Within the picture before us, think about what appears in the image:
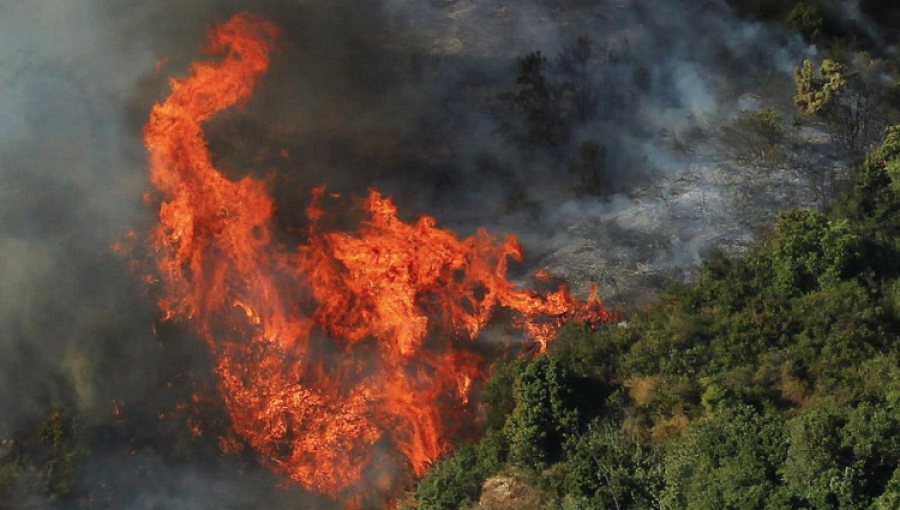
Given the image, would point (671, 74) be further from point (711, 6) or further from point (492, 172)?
point (492, 172)

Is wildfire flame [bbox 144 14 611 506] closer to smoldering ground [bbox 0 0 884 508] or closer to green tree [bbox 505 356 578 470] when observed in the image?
smoldering ground [bbox 0 0 884 508]

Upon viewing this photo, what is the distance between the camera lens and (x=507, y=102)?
4469 centimetres

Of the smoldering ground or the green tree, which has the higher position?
the smoldering ground

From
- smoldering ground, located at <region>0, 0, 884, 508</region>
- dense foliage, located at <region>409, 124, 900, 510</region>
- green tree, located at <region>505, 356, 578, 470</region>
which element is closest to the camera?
dense foliage, located at <region>409, 124, 900, 510</region>

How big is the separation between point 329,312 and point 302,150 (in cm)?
668

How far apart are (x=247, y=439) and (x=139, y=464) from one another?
289 centimetres

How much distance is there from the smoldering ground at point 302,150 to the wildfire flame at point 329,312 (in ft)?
2.79

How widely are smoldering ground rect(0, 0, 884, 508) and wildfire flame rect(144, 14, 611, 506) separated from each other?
85 cm

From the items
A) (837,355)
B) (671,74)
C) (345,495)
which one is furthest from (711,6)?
(345,495)

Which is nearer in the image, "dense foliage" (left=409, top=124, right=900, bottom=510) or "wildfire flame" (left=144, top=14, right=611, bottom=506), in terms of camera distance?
"dense foliage" (left=409, top=124, right=900, bottom=510)

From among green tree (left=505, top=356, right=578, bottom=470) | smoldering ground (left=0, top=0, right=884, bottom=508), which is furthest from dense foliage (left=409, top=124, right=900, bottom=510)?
smoldering ground (left=0, top=0, right=884, bottom=508)

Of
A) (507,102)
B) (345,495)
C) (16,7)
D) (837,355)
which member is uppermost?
(16,7)

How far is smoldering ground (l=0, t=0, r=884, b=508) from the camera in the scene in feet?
123

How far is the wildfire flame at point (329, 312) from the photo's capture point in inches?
1438
